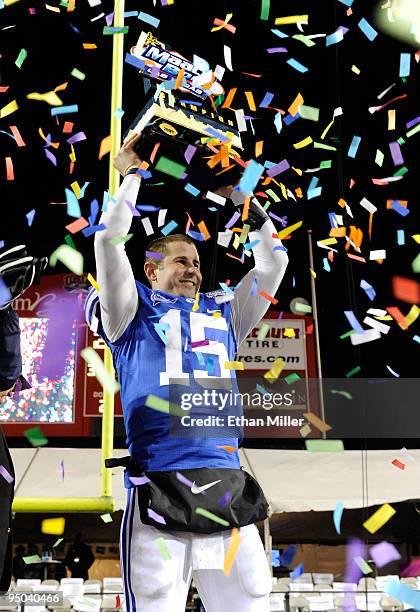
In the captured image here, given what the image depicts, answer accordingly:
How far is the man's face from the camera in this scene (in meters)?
2.30

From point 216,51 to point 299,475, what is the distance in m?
2.69

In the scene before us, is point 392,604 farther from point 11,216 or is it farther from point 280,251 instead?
point 11,216

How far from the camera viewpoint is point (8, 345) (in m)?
2.21

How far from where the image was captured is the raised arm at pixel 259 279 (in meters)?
2.34

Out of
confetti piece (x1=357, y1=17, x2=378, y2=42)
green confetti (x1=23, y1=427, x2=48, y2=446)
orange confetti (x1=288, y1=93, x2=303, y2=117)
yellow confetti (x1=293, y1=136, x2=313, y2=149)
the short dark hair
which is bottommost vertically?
green confetti (x1=23, y1=427, x2=48, y2=446)


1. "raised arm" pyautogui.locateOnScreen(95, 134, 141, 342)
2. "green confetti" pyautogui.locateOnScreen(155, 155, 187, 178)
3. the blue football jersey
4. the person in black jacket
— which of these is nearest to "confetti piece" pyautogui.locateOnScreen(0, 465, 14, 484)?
the person in black jacket

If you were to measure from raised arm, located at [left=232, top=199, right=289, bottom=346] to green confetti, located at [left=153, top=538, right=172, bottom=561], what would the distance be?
2.37 feet

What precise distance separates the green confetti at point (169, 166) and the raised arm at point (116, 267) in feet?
0.22

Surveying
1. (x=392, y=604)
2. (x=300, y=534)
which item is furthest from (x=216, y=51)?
(x=300, y=534)

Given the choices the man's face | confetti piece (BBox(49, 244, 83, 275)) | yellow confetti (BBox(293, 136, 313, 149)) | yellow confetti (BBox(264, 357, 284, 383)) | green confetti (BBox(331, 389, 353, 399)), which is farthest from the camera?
green confetti (BBox(331, 389, 353, 399))

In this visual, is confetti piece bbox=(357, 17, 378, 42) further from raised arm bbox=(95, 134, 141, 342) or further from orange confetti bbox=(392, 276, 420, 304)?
orange confetti bbox=(392, 276, 420, 304)

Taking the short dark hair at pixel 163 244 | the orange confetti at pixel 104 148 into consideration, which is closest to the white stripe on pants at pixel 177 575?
the short dark hair at pixel 163 244

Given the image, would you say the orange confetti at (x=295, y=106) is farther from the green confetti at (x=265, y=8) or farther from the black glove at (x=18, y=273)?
the black glove at (x=18, y=273)

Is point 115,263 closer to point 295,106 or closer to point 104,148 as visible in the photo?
point 295,106
